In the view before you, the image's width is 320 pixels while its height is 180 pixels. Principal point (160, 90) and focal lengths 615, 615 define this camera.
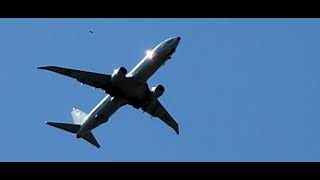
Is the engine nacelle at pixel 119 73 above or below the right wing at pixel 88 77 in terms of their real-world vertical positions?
above

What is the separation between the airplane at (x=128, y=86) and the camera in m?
59.2

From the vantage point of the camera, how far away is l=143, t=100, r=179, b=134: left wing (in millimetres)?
65562

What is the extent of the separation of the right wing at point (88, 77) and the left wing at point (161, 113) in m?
5.85

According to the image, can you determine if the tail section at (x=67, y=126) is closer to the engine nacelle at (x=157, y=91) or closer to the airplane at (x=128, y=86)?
the airplane at (x=128, y=86)

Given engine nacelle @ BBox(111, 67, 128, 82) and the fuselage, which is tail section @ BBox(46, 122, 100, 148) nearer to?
the fuselage

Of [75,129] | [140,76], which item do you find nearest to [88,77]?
[140,76]

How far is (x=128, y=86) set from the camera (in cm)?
6091

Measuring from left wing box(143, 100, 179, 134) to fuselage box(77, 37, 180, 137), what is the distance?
3027 millimetres

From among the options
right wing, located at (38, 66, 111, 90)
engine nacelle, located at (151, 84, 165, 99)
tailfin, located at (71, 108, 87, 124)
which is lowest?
tailfin, located at (71, 108, 87, 124)

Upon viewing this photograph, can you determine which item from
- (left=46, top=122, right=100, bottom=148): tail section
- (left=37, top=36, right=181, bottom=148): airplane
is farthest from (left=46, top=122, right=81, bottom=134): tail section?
(left=37, top=36, right=181, bottom=148): airplane

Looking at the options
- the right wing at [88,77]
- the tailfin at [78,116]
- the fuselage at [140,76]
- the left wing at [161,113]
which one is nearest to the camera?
the fuselage at [140,76]

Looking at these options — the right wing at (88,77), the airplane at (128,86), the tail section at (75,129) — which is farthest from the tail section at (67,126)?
the right wing at (88,77)
